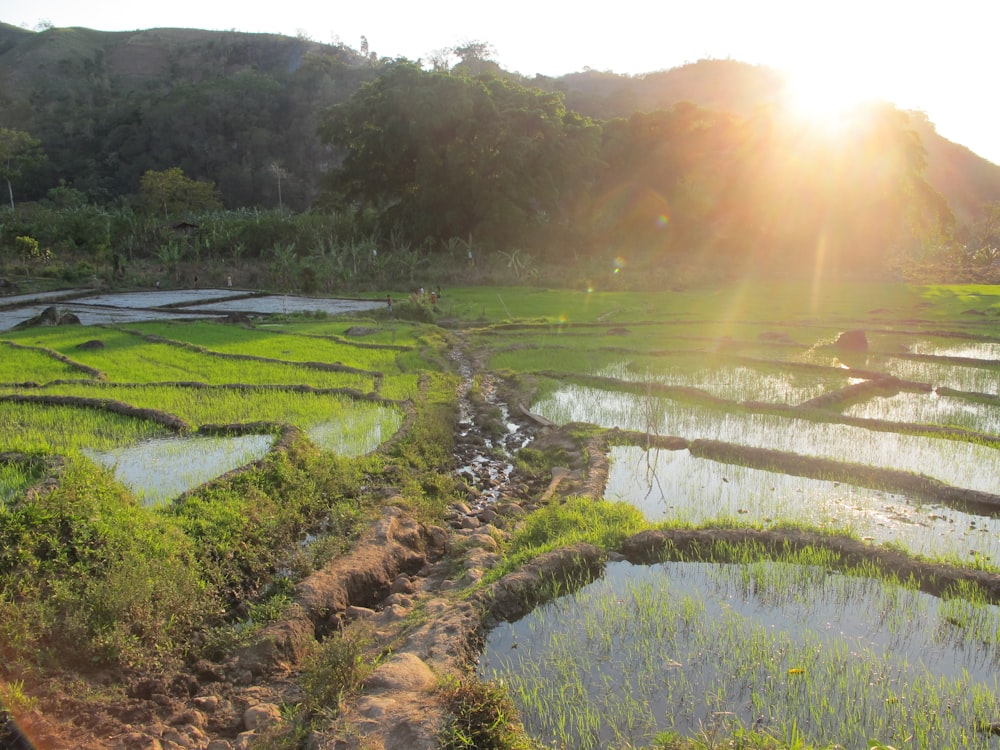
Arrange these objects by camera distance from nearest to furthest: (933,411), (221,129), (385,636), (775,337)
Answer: (385,636), (933,411), (775,337), (221,129)

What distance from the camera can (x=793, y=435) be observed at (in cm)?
855

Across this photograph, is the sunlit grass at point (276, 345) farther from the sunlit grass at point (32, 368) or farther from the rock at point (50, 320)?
the sunlit grass at point (32, 368)

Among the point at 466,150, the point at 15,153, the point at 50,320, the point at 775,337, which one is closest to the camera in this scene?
the point at 775,337

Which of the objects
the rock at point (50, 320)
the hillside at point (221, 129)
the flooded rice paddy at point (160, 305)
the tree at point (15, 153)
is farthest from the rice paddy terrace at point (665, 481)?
the hillside at point (221, 129)

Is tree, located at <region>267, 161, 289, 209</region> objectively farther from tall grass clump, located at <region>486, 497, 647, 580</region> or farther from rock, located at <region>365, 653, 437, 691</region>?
rock, located at <region>365, 653, 437, 691</region>

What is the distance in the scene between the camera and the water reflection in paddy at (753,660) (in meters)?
3.36

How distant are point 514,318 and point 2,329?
12.0 m

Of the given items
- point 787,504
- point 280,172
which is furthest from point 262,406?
point 280,172

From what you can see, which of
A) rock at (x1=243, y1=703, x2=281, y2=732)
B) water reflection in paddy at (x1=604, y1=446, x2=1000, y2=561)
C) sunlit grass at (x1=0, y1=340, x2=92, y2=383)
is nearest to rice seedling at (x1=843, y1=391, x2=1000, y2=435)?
water reflection in paddy at (x1=604, y1=446, x2=1000, y2=561)

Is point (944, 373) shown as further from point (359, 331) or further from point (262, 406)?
point (359, 331)

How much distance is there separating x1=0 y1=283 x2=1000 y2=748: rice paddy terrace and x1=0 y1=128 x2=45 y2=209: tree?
126 feet

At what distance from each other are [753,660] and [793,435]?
528cm

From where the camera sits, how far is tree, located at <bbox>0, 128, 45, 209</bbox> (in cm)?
4359

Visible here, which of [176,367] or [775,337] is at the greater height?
[775,337]
